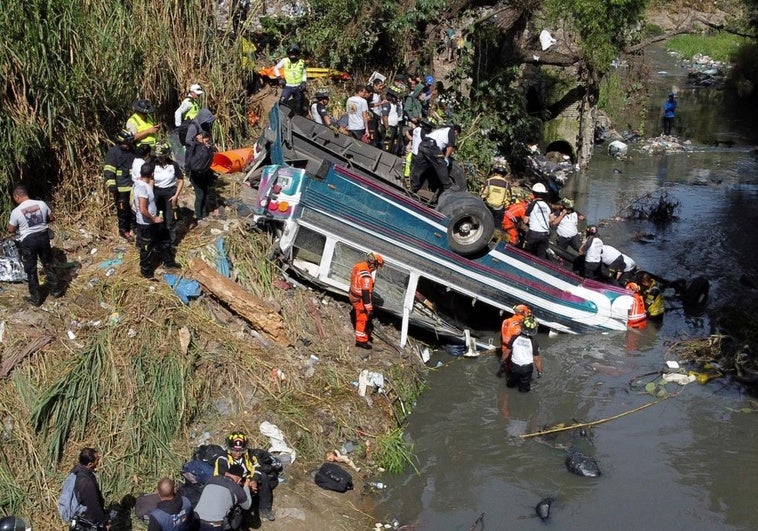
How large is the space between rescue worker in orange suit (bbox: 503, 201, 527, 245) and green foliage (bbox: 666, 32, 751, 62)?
1148 inches

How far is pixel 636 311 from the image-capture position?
12.4m

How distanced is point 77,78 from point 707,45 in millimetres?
36303

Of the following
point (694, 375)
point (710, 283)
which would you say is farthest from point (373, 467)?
point (710, 283)

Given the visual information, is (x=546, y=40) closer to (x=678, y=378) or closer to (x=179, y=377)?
(x=678, y=378)

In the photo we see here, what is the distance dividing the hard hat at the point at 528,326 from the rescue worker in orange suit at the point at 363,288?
1910mm

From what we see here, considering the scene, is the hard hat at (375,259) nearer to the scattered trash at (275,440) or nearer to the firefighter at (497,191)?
the scattered trash at (275,440)

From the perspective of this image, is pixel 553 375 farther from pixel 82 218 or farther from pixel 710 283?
pixel 82 218

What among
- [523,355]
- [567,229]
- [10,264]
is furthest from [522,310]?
[10,264]

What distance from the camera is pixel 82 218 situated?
11.0 m

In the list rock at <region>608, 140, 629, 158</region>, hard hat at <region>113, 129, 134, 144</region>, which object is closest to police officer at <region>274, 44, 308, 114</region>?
hard hat at <region>113, 129, 134, 144</region>

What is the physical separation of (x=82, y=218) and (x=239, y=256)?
7.47 feet

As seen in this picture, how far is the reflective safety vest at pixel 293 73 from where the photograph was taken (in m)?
13.9

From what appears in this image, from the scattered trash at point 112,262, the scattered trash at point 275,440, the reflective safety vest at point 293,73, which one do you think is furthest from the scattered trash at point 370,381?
the reflective safety vest at point 293,73

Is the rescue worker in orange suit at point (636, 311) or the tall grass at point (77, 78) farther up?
the tall grass at point (77, 78)
